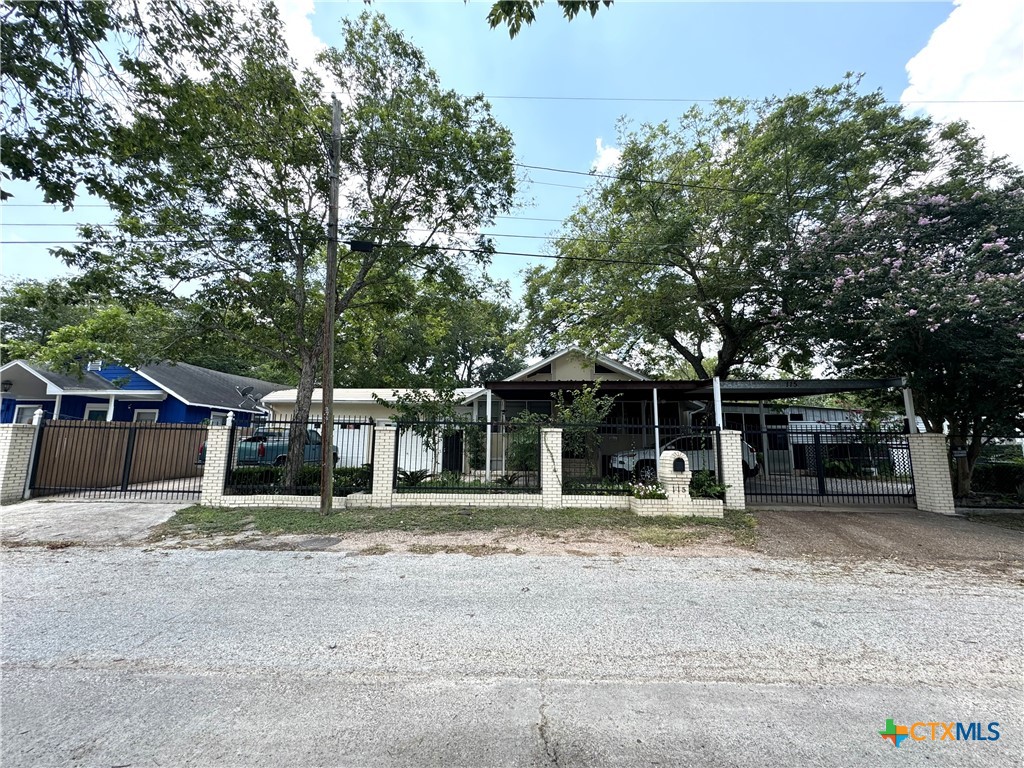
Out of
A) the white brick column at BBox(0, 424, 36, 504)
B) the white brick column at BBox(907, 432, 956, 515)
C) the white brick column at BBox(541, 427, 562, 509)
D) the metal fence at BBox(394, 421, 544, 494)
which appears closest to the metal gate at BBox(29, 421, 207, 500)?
the white brick column at BBox(0, 424, 36, 504)

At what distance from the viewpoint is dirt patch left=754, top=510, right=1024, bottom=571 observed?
605 centimetres

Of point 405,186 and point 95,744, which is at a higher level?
point 405,186

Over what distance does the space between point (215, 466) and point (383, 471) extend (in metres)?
3.41

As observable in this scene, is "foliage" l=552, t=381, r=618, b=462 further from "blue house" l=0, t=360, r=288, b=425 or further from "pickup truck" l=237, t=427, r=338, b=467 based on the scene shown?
"blue house" l=0, t=360, r=288, b=425

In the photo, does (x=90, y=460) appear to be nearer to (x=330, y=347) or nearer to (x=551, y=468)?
(x=330, y=347)

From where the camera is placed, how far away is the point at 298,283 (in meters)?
10.9

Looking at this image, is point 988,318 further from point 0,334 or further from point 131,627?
point 0,334

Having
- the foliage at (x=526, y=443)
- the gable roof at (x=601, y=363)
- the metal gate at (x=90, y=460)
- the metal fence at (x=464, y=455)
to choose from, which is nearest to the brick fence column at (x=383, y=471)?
the metal fence at (x=464, y=455)

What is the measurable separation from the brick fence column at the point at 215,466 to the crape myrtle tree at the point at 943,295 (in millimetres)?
13128

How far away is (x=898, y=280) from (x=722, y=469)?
198 inches

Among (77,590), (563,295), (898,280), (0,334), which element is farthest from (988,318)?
(0,334)

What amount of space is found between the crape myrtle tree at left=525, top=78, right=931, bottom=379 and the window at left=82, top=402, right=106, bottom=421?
1662 cm

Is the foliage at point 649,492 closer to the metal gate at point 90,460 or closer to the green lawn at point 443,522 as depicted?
the green lawn at point 443,522

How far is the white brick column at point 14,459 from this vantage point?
29.6 feet
